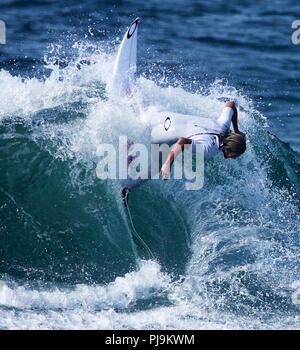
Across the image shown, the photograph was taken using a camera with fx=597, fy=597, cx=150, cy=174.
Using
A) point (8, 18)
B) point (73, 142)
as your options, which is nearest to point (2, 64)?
point (8, 18)

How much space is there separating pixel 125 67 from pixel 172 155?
7.75 ft

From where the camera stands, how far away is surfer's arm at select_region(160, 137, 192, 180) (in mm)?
6000

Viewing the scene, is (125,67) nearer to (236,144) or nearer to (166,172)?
(236,144)

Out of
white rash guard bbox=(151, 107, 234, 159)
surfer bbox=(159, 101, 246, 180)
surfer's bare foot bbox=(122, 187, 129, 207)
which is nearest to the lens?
surfer bbox=(159, 101, 246, 180)

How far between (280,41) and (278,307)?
966 cm

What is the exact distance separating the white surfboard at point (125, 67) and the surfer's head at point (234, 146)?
193cm

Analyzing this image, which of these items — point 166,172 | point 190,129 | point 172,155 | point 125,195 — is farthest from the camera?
point 125,195

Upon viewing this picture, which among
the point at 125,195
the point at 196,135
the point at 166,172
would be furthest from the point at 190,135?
the point at 125,195

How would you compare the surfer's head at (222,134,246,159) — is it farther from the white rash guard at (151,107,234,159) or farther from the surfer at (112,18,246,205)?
the white rash guard at (151,107,234,159)

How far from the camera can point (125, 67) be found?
26.4ft

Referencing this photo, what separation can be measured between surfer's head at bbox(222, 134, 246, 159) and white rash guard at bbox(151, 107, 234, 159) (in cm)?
20

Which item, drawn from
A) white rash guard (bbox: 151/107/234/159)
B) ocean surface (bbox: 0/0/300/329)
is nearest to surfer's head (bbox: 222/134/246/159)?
white rash guard (bbox: 151/107/234/159)

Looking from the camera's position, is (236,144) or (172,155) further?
(236,144)

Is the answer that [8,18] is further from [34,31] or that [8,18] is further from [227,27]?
[227,27]
